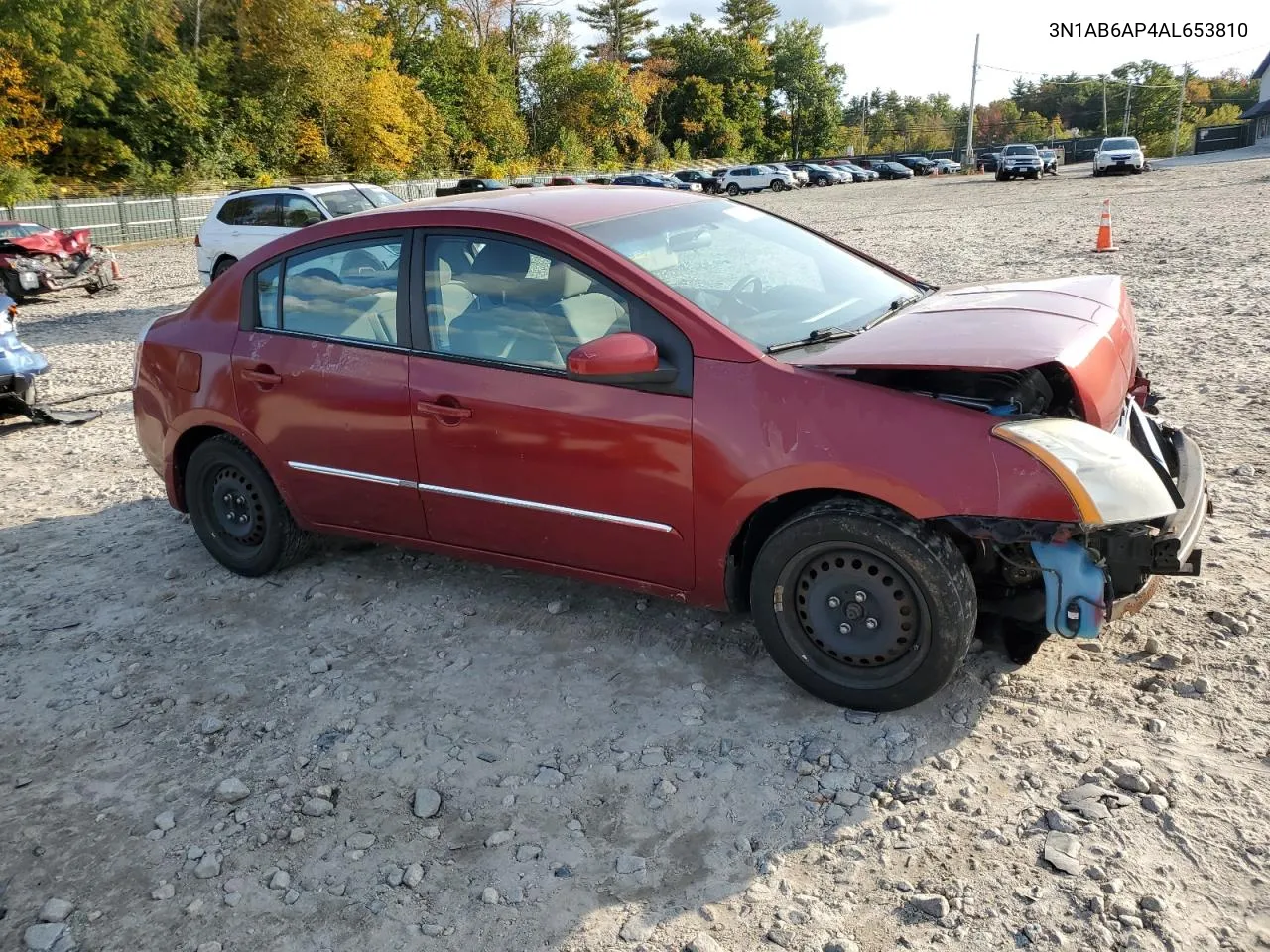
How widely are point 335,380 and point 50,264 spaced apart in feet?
50.0

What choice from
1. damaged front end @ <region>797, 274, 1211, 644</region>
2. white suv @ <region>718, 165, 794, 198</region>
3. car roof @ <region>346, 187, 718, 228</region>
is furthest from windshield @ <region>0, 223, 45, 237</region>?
white suv @ <region>718, 165, 794, 198</region>

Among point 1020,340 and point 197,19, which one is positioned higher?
point 197,19

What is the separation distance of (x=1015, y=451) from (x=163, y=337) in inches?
159

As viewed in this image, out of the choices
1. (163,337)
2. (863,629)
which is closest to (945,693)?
(863,629)

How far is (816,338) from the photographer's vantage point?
372 centimetres

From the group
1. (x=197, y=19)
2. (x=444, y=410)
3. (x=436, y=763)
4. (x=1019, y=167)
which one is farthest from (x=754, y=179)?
(x=436, y=763)

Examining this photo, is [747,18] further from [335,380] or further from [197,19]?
[335,380]

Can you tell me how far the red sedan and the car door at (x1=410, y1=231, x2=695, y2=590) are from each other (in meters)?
0.01

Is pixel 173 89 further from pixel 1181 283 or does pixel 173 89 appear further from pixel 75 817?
pixel 75 817

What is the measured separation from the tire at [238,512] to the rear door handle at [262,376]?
392 millimetres

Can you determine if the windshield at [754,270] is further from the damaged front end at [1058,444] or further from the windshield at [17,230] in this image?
the windshield at [17,230]

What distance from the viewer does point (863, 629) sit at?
339 cm

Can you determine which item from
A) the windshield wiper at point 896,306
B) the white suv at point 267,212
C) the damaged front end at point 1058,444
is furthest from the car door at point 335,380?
the white suv at point 267,212

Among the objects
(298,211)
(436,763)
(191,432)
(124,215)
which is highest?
(124,215)
